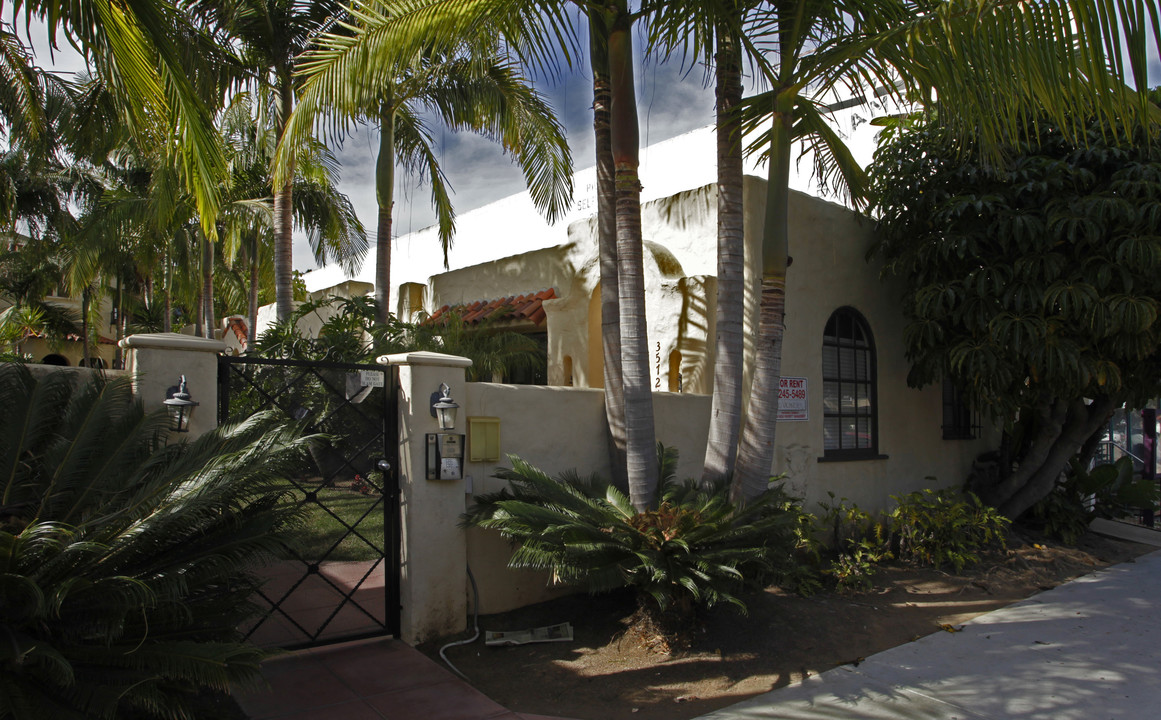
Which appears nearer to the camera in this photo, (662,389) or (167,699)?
(167,699)

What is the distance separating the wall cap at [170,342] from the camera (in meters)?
4.54

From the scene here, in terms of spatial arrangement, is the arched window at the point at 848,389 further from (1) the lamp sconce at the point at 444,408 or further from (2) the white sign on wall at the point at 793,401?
(1) the lamp sconce at the point at 444,408

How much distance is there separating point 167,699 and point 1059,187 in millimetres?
8854

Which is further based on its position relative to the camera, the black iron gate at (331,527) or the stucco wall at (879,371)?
the stucco wall at (879,371)

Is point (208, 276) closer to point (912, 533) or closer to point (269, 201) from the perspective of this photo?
point (269, 201)

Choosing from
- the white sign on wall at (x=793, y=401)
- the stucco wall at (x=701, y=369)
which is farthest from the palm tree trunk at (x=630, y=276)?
the white sign on wall at (x=793, y=401)

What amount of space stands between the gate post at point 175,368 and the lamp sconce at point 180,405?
0.16 feet

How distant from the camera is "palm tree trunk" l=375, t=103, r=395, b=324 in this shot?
10.3 m

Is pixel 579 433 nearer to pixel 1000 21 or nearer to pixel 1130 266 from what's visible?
pixel 1000 21

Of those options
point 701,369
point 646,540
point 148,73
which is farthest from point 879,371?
point 148,73

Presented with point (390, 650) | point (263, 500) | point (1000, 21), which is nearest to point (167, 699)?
point (263, 500)

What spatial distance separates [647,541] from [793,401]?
3.66 metres

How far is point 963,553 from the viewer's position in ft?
26.0

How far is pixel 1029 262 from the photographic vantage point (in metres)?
7.75
